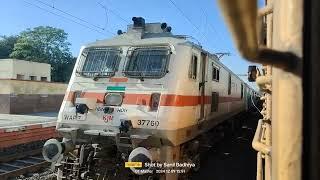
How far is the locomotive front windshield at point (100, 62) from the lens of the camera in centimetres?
828

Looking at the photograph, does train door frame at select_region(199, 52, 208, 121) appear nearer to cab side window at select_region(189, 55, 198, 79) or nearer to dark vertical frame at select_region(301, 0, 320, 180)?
cab side window at select_region(189, 55, 198, 79)

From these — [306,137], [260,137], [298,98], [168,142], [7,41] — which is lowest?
[168,142]

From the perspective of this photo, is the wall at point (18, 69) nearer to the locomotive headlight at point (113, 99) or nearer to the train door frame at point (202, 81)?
the train door frame at point (202, 81)

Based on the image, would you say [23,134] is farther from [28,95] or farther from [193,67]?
[28,95]

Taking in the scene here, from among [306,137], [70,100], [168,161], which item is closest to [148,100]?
[168,161]

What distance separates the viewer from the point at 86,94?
8008mm

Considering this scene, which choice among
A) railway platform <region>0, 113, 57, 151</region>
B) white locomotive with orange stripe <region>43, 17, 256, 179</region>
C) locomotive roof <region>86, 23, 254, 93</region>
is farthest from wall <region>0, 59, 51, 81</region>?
white locomotive with orange stripe <region>43, 17, 256, 179</region>

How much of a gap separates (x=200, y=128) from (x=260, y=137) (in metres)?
6.30

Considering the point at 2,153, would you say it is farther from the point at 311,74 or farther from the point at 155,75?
the point at 311,74

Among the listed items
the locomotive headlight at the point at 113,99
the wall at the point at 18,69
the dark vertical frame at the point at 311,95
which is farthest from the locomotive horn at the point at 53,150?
the wall at the point at 18,69

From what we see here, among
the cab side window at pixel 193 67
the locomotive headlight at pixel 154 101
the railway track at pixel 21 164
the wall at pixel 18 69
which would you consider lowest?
the railway track at pixel 21 164

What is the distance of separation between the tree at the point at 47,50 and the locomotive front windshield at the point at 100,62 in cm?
5638

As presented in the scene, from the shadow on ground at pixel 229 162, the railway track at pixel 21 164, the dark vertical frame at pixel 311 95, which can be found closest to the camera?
the dark vertical frame at pixel 311 95

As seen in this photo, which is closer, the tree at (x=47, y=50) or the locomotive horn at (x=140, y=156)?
the locomotive horn at (x=140, y=156)
